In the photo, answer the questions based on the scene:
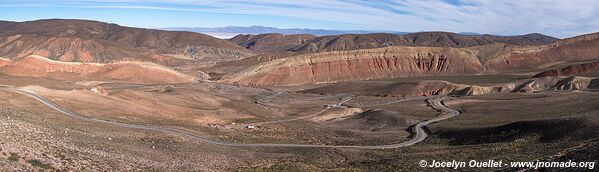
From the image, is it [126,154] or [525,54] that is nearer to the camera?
[126,154]

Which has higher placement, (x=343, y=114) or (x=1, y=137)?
(x=1, y=137)

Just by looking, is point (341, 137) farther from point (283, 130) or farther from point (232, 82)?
point (232, 82)

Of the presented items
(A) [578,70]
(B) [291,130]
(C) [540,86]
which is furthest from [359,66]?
(B) [291,130]

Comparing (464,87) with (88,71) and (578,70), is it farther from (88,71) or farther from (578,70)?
(88,71)

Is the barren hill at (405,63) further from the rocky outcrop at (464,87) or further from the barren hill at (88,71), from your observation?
the rocky outcrop at (464,87)

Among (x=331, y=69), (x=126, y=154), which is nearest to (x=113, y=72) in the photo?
(x=331, y=69)

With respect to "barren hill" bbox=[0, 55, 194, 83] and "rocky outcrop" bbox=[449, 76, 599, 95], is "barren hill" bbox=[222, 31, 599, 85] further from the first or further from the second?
"rocky outcrop" bbox=[449, 76, 599, 95]

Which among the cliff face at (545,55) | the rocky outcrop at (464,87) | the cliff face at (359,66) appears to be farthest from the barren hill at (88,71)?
the cliff face at (545,55)
